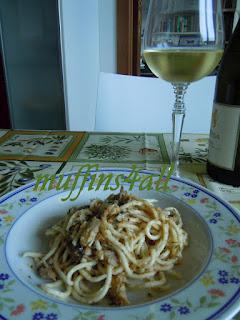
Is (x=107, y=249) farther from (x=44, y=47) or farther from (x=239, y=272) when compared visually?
(x=44, y=47)

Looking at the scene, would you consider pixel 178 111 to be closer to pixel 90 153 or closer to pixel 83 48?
pixel 90 153

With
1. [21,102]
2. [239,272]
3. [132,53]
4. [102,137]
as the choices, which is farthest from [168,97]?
[21,102]

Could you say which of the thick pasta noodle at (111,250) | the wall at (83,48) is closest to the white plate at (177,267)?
the thick pasta noodle at (111,250)

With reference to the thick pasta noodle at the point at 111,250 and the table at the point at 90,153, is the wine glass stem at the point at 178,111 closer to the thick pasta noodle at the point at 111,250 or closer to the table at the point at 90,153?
the table at the point at 90,153

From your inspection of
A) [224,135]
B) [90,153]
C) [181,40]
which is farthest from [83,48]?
[224,135]

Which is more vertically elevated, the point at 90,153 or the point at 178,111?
the point at 178,111
